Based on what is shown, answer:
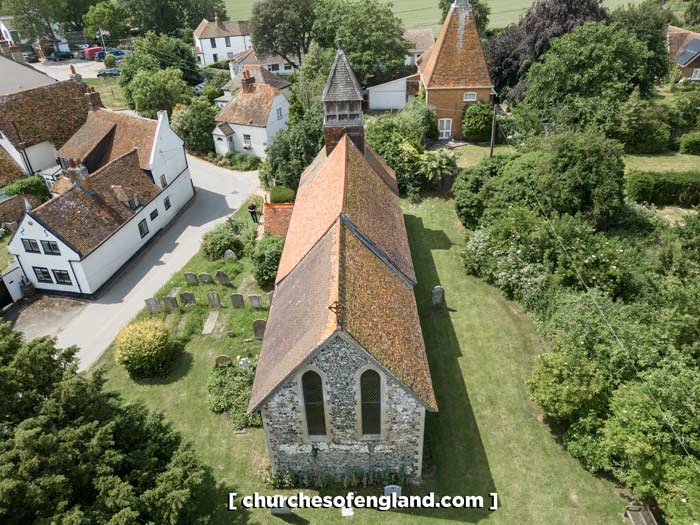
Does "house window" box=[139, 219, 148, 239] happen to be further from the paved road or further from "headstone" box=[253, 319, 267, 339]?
"headstone" box=[253, 319, 267, 339]

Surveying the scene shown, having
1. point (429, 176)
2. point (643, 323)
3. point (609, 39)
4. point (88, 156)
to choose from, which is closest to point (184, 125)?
point (88, 156)

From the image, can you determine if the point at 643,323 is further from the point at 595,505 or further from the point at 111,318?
the point at 111,318

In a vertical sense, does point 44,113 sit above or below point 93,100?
below

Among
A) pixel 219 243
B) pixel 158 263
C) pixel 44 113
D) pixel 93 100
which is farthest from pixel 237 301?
pixel 44 113

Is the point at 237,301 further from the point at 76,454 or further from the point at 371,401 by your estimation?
the point at 76,454

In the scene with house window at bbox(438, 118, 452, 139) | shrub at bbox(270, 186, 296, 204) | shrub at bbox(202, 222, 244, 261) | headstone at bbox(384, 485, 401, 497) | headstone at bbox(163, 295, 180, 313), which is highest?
house window at bbox(438, 118, 452, 139)

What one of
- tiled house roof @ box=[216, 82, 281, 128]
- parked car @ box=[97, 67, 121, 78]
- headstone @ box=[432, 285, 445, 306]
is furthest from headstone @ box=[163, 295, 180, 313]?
parked car @ box=[97, 67, 121, 78]
